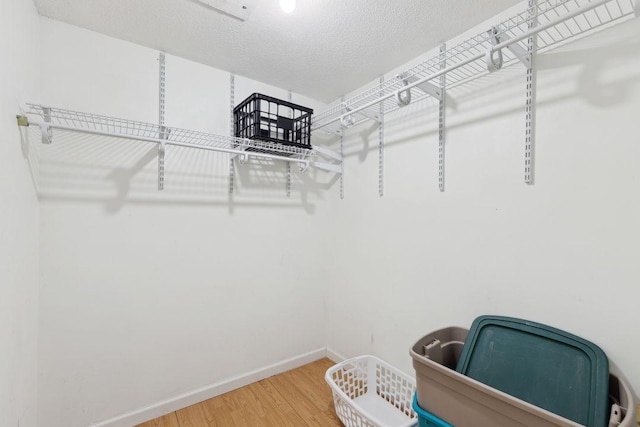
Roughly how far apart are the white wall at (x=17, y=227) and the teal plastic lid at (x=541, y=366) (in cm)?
186

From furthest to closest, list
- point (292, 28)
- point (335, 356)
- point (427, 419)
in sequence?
point (335, 356) < point (292, 28) < point (427, 419)

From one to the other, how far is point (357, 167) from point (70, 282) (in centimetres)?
199

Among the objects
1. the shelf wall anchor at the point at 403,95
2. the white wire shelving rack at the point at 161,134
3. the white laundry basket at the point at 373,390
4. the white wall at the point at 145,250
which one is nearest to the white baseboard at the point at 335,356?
the white laundry basket at the point at 373,390

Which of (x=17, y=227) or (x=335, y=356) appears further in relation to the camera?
(x=335, y=356)

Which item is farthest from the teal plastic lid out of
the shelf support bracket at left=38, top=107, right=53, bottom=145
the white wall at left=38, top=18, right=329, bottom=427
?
the shelf support bracket at left=38, top=107, right=53, bottom=145

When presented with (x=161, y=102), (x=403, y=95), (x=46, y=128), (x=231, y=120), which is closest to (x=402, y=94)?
(x=403, y=95)

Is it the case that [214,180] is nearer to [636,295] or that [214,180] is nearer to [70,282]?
[70,282]

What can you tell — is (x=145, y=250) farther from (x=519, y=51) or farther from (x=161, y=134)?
(x=519, y=51)

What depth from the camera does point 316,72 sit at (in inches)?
82.7

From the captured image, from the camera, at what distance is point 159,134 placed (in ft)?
5.74

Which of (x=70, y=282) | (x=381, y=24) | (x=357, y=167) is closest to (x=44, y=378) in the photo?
(x=70, y=282)

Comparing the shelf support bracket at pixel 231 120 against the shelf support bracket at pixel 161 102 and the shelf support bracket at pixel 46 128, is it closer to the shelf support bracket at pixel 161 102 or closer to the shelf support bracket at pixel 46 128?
the shelf support bracket at pixel 161 102

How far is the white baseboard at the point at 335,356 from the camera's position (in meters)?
2.45

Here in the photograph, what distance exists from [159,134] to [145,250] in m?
0.72
